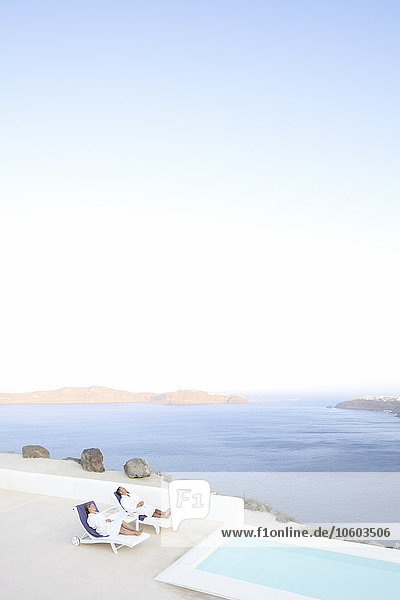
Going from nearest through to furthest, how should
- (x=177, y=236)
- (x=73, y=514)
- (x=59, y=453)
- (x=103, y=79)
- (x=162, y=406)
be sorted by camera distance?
(x=73, y=514) < (x=103, y=79) < (x=177, y=236) < (x=59, y=453) < (x=162, y=406)

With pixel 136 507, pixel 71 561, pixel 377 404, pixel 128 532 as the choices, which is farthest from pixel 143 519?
pixel 377 404

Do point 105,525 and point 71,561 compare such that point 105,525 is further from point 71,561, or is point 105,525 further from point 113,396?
point 113,396

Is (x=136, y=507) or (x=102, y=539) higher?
(x=136, y=507)

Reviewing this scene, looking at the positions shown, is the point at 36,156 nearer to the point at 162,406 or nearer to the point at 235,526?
the point at 235,526

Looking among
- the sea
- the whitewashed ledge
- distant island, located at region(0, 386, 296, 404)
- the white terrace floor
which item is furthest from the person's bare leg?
distant island, located at region(0, 386, 296, 404)

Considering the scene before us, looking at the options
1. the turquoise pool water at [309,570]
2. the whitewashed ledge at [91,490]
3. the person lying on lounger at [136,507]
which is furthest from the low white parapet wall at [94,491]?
the turquoise pool water at [309,570]

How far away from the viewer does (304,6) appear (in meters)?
12.8

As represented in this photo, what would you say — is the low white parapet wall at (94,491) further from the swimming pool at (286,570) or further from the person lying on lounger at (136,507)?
the swimming pool at (286,570)

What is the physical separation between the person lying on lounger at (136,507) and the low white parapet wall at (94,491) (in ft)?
0.44

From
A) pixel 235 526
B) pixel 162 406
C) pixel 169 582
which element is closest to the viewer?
pixel 169 582

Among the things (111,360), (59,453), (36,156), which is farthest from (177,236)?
(111,360)

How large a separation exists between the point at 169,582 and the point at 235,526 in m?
1.93

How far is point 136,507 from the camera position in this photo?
594cm

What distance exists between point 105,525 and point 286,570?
1.96m
